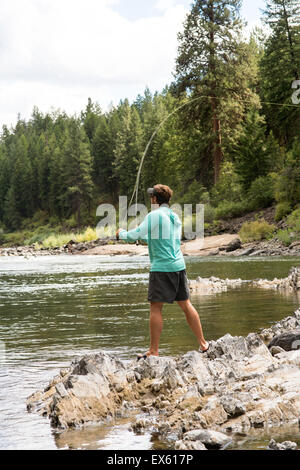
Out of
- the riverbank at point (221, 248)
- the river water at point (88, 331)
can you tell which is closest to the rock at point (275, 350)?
the river water at point (88, 331)

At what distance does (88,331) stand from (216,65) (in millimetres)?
37049

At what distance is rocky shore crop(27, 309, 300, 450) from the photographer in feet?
14.4

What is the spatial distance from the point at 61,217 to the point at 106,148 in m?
13.3

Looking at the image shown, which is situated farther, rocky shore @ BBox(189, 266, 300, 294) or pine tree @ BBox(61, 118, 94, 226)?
pine tree @ BBox(61, 118, 94, 226)

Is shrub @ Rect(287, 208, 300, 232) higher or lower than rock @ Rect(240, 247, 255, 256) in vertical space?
higher

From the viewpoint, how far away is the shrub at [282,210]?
33.9 m

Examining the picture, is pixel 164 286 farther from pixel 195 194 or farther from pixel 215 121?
→ pixel 195 194

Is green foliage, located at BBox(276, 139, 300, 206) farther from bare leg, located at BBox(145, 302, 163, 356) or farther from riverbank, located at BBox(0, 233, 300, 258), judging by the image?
bare leg, located at BBox(145, 302, 163, 356)

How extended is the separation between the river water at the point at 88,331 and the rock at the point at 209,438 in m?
0.15

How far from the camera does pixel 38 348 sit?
775cm

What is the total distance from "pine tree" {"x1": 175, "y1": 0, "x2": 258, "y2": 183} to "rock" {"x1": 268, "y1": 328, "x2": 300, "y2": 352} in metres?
37.9

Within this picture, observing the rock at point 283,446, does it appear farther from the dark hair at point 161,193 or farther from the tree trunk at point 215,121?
the tree trunk at point 215,121

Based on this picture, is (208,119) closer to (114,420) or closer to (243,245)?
(243,245)

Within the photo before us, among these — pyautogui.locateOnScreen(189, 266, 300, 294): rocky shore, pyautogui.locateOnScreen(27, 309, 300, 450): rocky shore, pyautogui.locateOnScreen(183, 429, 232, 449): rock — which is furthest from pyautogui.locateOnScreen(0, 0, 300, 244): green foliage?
pyautogui.locateOnScreen(183, 429, 232, 449): rock
